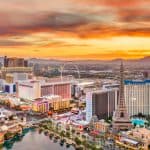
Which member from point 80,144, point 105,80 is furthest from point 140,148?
point 105,80

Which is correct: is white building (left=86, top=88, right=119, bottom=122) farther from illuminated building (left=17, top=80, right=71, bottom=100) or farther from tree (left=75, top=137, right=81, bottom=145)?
illuminated building (left=17, top=80, right=71, bottom=100)

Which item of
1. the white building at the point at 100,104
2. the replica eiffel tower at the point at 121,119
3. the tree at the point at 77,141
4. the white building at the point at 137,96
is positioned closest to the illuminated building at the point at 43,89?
the white building at the point at 100,104

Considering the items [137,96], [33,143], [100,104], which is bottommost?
[33,143]

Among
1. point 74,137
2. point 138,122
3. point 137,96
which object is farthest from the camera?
point 137,96

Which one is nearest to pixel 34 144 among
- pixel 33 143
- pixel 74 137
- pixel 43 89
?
pixel 33 143

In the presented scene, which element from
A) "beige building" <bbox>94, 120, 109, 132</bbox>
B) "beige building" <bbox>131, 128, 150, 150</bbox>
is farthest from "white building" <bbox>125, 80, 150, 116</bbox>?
"beige building" <bbox>131, 128, 150, 150</bbox>

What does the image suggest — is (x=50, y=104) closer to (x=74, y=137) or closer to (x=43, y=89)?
(x=43, y=89)

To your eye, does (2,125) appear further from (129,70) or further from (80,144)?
(129,70)
